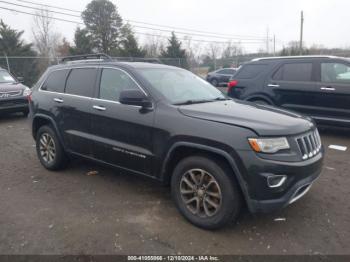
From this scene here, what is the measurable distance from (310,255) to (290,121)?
4.25ft

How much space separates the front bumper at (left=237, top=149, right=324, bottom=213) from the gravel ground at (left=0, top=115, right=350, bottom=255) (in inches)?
17.2

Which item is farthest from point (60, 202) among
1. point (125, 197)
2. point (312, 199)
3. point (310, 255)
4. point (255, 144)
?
point (312, 199)

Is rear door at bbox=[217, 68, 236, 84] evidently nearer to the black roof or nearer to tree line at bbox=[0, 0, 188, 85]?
tree line at bbox=[0, 0, 188, 85]

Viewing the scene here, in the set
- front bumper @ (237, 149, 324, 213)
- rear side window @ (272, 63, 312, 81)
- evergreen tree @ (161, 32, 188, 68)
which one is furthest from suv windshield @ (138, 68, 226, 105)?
evergreen tree @ (161, 32, 188, 68)

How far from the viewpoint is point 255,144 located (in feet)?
9.37

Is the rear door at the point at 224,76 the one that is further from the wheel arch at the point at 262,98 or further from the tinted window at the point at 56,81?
the tinted window at the point at 56,81

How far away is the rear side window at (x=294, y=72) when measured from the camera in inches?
271

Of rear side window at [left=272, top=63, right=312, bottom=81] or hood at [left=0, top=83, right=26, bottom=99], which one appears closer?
rear side window at [left=272, top=63, right=312, bottom=81]

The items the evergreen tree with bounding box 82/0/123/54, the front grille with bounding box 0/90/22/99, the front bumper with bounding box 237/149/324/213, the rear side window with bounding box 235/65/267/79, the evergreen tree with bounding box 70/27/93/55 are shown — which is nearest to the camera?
the front bumper with bounding box 237/149/324/213

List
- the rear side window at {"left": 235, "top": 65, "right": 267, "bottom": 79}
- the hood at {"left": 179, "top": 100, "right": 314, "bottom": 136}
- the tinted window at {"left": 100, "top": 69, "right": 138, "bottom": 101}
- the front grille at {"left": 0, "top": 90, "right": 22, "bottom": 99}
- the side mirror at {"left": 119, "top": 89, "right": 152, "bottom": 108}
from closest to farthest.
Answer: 1. the hood at {"left": 179, "top": 100, "right": 314, "bottom": 136}
2. the side mirror at {"left": 119, "top": 89, "right": 152, "bottom": 108}
3. the tinted window at {"left": 100, "top": 69, "right": 138, "bottom": 101}
4. the rear side window at {"left": 235, "top": 65, "right": 267, "bottom": 79}
5. the front grille at {"left": 0, "top": 90, "right": 22, "bottom": 99}

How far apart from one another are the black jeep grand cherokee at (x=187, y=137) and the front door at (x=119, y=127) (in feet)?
0.04

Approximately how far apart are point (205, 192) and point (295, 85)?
15.6 feet

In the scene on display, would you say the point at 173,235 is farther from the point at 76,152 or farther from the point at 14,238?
the point at 76,152

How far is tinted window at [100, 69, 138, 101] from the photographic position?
3918 mm
